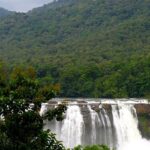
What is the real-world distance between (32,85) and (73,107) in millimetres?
27778

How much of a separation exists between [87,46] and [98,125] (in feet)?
169

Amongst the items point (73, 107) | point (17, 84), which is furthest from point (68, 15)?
point (17, 84)

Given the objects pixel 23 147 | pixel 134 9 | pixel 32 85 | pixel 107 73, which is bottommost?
pixel 23 147

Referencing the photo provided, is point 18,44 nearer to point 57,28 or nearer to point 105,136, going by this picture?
point 57,28

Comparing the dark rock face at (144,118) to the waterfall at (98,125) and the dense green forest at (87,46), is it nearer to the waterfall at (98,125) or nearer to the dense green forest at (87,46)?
the waterfall at (98,125)

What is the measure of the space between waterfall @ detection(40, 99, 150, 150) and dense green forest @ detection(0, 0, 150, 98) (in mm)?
14607

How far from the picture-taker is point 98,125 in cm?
3950

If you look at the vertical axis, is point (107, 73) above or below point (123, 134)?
above

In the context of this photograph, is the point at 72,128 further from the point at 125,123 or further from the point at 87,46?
the point at 87,46

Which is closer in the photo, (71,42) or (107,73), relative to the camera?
(107,73)

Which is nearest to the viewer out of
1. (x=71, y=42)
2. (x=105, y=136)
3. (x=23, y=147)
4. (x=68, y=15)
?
(x=23, y=147)

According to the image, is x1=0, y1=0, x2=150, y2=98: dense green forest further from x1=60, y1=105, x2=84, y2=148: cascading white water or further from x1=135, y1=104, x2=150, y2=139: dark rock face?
x1=60, y1=105, x2=84, y2=148: cascading white water

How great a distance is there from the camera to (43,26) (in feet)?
371

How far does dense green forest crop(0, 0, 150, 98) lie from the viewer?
60.8 meters
